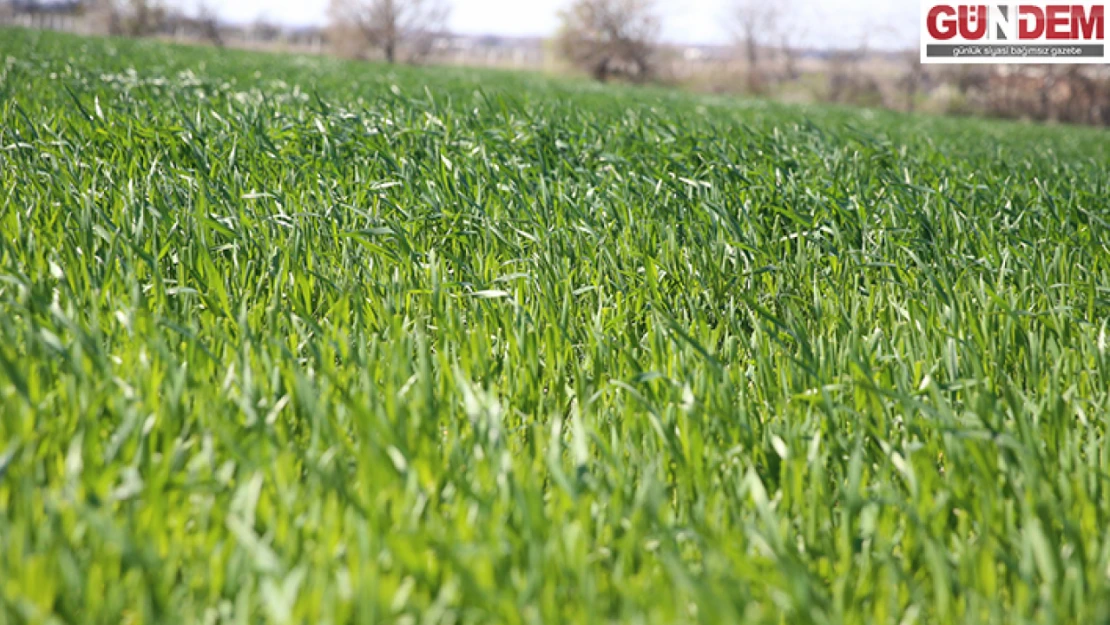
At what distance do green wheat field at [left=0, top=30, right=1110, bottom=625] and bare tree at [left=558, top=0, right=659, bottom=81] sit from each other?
48.2 metres

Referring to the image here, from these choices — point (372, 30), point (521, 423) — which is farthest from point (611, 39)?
point (521, 423)

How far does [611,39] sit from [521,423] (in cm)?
5034

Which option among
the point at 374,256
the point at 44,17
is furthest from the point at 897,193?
the point at 44,17

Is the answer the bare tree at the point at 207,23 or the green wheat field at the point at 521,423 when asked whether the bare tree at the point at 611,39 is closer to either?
the bare tree at the point at 207,23

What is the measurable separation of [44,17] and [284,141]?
69.1 metres

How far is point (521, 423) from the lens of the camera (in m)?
1.71

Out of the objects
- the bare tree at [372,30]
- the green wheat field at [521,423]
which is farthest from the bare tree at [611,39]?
the green wheat field at [521,423]

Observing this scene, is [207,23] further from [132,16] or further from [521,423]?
[521,423]

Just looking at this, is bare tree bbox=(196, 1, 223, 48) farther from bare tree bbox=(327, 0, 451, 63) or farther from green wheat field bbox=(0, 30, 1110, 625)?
green wheat field bbox=(0, 30, 1110, 625)

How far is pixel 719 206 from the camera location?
3.09 metres

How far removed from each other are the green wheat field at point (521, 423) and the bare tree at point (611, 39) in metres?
48.2

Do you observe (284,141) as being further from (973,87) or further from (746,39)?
(746,39)

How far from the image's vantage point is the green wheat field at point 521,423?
1.08 metres

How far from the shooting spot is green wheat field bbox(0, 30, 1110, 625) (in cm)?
108
